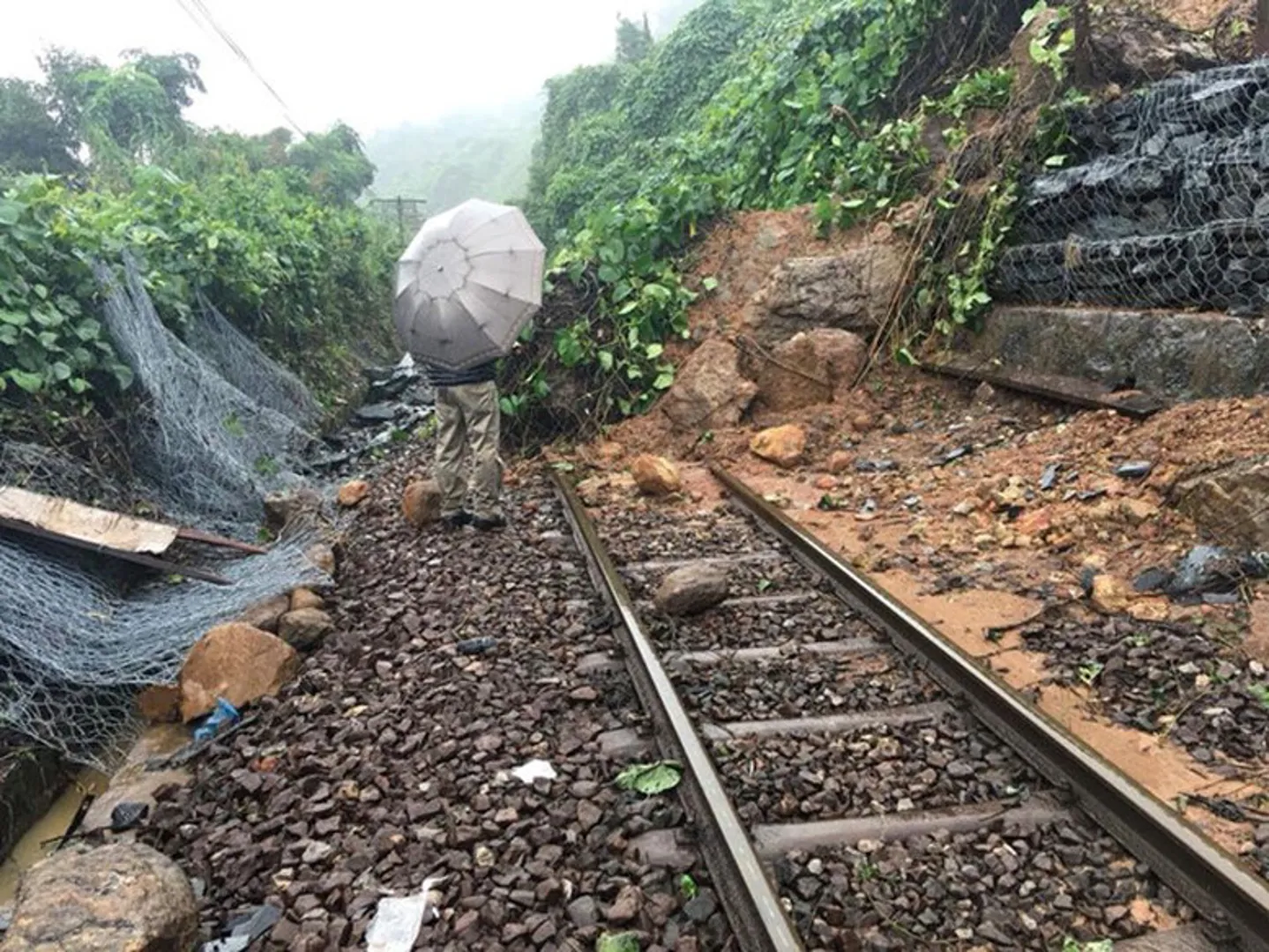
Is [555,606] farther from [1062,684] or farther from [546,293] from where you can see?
[546,293]

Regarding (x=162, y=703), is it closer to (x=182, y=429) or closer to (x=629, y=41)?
(x=182, y=429)

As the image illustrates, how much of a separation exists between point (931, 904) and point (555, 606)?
2.53 meters

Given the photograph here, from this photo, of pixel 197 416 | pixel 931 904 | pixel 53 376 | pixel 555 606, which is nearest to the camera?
pixel 931 904

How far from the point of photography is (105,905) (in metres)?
2.27

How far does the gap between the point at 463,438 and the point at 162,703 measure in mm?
2763

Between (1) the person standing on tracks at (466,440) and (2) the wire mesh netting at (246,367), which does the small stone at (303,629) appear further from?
(2) the wire mesh netting at (246,367)

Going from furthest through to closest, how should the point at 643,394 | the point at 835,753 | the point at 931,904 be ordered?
the point at 643,394, the point at 835,753, the point at 931,904

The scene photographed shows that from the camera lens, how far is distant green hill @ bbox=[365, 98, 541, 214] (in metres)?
67.4

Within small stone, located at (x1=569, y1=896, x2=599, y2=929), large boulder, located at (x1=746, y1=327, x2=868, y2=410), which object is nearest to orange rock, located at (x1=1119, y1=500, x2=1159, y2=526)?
large boulder, located at (x1=746, y1=327, x2=868, y2=410)

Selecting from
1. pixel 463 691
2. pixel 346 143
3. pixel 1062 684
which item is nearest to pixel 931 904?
pixel 1062 684

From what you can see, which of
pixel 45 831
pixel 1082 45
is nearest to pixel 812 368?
pixel 1082 45

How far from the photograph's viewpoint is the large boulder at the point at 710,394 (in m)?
7.84

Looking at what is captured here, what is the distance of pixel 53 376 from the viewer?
5926mm

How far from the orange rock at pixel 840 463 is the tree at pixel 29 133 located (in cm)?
2010
